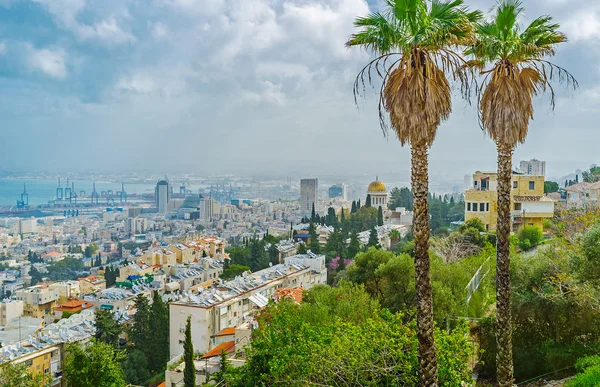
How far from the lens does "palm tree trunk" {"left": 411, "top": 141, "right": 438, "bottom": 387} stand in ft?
15.8

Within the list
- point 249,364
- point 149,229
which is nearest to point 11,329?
point 249,364

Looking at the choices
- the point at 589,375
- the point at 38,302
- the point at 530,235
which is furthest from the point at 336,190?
the point at 589,375

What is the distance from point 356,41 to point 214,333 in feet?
60.2

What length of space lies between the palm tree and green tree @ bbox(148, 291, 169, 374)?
1924cm

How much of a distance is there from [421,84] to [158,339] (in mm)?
20704

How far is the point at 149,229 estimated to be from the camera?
122 metres

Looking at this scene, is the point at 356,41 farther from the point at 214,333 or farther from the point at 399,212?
the point at 399,212

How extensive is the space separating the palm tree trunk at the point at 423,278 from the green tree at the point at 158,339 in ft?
64.6

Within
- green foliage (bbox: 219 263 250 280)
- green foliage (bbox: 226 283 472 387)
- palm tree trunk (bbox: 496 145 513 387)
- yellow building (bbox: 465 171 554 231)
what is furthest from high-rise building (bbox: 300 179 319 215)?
palm tree trunk (bbox: 496 145 513 387)

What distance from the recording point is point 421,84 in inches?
189

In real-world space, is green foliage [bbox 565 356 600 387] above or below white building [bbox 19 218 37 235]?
above

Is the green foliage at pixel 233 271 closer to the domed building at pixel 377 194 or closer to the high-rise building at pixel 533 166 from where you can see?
the high-rise building at pixel 533 166

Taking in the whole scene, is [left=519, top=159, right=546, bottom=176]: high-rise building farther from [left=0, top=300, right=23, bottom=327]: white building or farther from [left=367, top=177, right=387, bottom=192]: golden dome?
[left=0, top=300, right=23, bottom=327]: white building

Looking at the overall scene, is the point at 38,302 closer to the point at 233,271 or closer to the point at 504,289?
the point at 233,271
